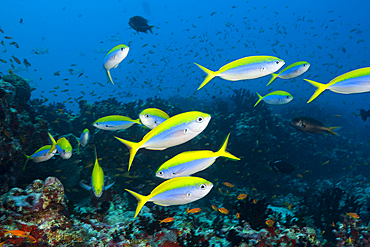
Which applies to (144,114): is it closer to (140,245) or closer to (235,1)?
(140,245)

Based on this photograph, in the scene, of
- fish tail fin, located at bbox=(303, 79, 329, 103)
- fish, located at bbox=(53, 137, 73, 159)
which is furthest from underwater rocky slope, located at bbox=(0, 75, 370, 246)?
fish tail fin, located at bbox=(303, 79, 329, 103)

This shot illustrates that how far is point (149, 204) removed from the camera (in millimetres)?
4492

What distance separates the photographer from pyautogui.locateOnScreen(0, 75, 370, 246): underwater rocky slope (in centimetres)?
271

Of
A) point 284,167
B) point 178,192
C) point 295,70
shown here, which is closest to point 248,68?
point 178,192

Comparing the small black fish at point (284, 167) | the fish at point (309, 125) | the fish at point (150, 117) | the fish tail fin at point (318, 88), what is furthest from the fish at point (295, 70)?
the fish at point (150, 117)

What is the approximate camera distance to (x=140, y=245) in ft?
10.1

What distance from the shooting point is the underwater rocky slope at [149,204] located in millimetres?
2707

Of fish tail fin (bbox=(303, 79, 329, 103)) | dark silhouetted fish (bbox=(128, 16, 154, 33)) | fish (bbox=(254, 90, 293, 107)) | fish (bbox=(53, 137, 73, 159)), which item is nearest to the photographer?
fish tail fin (bbox=(303, 79, 329, 103))

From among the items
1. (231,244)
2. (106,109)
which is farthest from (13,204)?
(106,109)

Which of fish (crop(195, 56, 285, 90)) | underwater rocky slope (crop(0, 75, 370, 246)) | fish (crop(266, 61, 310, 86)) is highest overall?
fish (crop(266, 61, 310, 86))

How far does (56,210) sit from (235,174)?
20.5 feet

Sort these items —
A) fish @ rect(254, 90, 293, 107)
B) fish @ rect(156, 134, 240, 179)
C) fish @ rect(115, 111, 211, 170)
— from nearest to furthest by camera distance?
1. fish @ rect(115, 111, 211, 170)
2. fish @ rect(156, 134, 240, 179)
3. fish @ rect(254, 90, 293, 107)

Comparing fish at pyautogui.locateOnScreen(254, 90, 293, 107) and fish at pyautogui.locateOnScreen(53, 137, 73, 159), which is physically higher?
fish at pyautogui.locateOnScreen(254, 90, 293, 107)

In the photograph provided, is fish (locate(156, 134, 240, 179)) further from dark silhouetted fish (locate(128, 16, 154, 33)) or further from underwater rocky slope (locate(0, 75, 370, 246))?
dark silhouetted fish (locate(128, 16, 154, 33))
